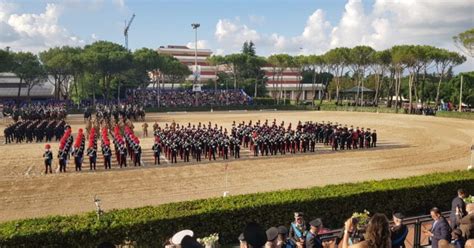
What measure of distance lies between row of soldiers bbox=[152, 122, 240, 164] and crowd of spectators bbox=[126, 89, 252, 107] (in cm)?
3540

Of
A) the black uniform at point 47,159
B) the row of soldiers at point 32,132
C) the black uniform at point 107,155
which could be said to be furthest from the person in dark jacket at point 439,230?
the row of soldiers at point 32,132

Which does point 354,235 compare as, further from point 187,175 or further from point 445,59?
point 445,59

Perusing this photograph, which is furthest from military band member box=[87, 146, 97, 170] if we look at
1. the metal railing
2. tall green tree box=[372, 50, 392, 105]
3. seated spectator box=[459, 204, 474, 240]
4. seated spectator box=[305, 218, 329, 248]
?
tall green tree box=[372, 50, 392, 105]

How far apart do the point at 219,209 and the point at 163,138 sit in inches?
532

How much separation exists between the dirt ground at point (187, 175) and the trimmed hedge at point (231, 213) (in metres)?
3.98

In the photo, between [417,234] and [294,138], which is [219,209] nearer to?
[417,234]

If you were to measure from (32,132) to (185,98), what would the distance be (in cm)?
3404

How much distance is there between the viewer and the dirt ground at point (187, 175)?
13.1 meters

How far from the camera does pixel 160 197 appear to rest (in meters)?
13.5

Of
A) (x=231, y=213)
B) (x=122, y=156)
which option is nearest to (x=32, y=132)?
(x=122, y=156)

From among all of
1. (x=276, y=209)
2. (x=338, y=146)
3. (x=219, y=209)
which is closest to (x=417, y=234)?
(x=276, y=209)

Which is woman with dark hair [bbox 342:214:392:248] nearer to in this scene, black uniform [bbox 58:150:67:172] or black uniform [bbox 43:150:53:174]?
black uniform [bbox 43:150:53:174]

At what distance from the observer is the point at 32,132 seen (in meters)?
27.0

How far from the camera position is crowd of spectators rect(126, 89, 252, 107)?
2281 inches
